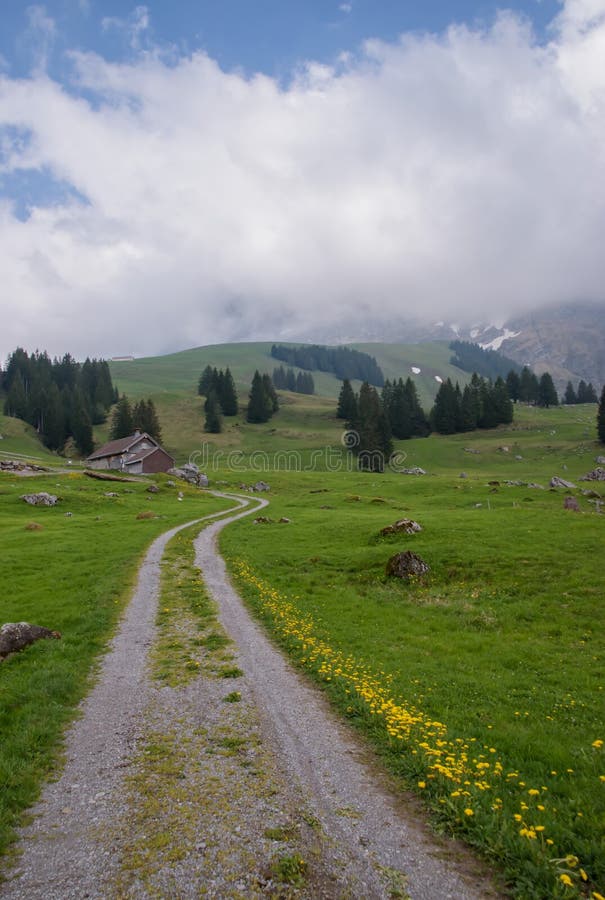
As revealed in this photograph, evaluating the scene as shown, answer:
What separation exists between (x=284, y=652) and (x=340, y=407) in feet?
497

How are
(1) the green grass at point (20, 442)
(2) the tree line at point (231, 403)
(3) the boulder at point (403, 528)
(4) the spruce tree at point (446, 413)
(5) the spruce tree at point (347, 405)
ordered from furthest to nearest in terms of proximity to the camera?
(5) the spruce tree at point (347, 405), (2) the tree line at point (231, 403), (4) the spruce tree at point (446, 413), (1) the green grass at point (20, 442), (3) the boulder at point (403, 528)

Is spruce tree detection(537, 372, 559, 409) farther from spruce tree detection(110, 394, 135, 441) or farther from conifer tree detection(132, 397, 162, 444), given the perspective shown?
spruce tree detection(110, 394, 135, 441)

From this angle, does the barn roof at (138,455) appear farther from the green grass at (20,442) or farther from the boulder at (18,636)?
the boulder at (18,636)

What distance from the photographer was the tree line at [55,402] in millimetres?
140250

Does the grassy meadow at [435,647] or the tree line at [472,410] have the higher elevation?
the tree line at [472,410]

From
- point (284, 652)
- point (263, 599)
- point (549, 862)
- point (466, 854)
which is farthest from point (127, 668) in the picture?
point (549, 862)

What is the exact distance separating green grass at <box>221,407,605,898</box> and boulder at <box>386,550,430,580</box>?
1.99 feet

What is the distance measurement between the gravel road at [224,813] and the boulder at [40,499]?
49.7 metres

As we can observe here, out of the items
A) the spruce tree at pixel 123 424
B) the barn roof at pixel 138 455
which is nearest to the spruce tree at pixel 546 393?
the barn roof at pixel 138 455

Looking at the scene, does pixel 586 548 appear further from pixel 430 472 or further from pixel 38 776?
pixel 430 472

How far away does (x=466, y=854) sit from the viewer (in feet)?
22.3

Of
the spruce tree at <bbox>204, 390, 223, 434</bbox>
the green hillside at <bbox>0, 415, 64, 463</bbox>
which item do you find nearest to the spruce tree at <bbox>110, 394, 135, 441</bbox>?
the green hillside at <bbox>0, 415, 64, 463</bbox>

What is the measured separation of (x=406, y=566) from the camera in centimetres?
2533

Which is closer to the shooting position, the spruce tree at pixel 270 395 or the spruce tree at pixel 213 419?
the spruce tree at pixel 213 419
